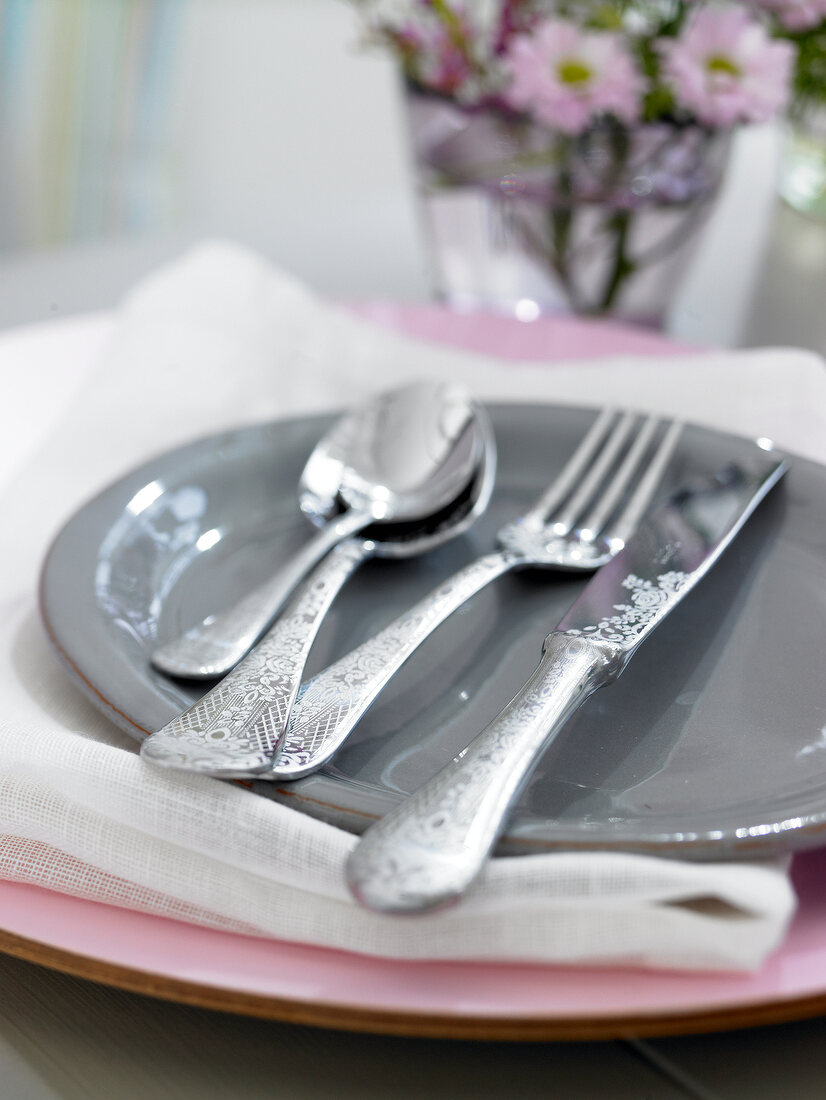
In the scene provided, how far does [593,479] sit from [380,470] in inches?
2.9

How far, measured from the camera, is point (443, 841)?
21 centimetres

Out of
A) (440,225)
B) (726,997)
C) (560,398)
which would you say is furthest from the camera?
(440,225)

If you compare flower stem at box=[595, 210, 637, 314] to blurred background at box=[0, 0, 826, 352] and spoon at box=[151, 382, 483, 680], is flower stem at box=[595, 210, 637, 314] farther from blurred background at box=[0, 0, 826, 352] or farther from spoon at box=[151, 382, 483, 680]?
spoon at box=[151, 382, 483, 680]

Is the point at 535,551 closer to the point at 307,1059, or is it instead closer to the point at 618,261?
the point at 307,1059

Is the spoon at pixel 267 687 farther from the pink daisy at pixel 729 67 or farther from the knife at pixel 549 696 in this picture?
the pink daisy at pixel 729 67

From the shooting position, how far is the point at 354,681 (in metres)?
0.27

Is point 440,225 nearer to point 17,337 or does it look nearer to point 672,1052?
point 17,337

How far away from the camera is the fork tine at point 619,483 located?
36 cm

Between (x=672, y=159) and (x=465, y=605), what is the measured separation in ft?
1.01

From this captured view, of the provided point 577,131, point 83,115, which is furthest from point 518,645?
point 83,115

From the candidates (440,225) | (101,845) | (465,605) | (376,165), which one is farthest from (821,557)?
(376,165)

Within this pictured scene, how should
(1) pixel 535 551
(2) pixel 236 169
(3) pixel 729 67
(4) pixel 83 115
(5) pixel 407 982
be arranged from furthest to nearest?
(2) pixel 236 169
(4) pixel 83 115
(3) pixel 729 67
(1) pixel 535 551
(5) pixel 407 982

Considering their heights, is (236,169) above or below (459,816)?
below

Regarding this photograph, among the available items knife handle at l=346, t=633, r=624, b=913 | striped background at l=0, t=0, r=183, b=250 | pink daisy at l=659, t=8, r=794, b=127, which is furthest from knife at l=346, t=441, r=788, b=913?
striped background at l=0, t=0, r=183, b=250
